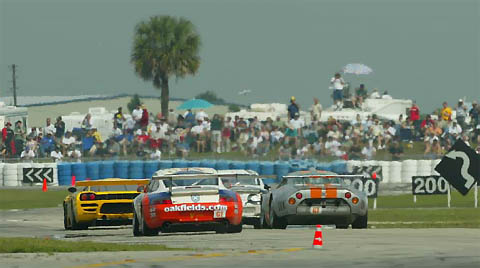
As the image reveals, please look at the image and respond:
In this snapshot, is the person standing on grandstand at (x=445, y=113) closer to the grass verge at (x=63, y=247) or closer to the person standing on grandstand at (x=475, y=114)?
the person standing on grandstand at (x=475, y=114)

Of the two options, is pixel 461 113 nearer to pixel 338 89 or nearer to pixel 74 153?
pixel 338 89

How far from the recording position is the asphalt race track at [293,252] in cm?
1196

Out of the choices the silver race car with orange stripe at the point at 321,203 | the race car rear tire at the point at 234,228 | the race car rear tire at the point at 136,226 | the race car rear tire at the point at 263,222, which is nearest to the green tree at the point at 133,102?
the race car rear tire at the point at 263,222

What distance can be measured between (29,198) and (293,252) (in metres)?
26.4

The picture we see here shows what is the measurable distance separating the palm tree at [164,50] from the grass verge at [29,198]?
886 inches

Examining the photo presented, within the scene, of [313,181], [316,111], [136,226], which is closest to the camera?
[136,226]

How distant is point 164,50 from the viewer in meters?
63.7

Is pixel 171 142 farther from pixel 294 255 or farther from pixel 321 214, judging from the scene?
pixel 294 255

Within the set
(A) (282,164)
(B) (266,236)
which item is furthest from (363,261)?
(A) (282,164)

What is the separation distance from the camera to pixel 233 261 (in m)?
12.2

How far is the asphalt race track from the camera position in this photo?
1196 cm

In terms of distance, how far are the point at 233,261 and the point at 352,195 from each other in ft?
21.7

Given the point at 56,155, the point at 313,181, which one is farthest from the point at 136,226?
the point at 56,155

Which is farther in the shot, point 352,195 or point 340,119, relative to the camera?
point 340,119
